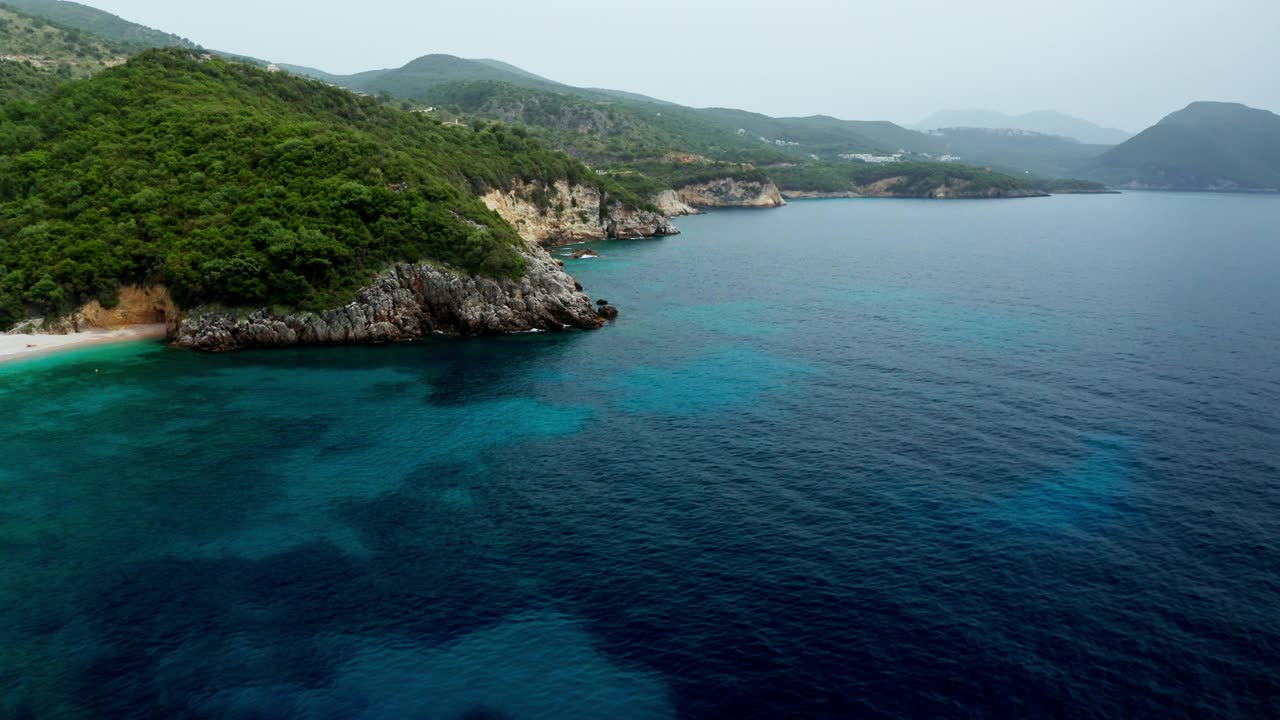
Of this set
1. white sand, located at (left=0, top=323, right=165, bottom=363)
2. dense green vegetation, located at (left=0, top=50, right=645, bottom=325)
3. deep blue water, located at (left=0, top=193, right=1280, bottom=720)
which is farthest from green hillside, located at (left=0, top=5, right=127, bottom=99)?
deep blue water, located at (left=0, top=193, right=1280, bottom=720)

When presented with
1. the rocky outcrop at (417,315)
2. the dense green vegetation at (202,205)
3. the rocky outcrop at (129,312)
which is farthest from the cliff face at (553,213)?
the rocky outcrop at (129,312)

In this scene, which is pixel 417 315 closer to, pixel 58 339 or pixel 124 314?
pixel 124 314

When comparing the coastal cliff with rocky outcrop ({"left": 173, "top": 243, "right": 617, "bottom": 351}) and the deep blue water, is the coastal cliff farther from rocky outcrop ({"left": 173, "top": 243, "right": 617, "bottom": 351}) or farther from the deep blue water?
the deep blue water

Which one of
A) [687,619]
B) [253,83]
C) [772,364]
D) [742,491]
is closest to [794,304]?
[772,364]

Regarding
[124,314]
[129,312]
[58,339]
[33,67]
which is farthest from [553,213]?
[33,67]

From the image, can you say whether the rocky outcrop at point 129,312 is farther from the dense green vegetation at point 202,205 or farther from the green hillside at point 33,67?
the green hillside at point 33,67

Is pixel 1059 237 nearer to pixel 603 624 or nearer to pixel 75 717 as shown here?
pixel 603 624

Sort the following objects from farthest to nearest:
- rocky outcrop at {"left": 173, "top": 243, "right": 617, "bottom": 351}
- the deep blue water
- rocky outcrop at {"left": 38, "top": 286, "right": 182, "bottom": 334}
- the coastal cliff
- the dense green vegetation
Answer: rocky outcrop at {"left": 38, "top": 286, "right": 182, "bottom": 334} → the dense green vegetation → the coastal cliff → rocky outcrop at {"left": 173, "top": 243, "right": 617, "bottom": 351} → the deep blue water

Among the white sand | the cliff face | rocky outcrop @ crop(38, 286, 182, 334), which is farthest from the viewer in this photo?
the cliff face
